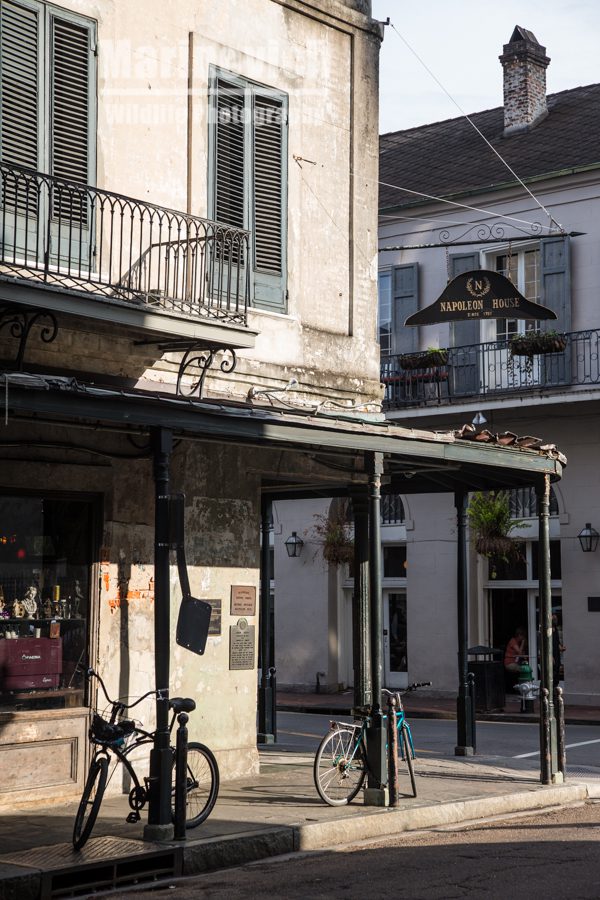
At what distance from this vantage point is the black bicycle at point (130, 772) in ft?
30.8

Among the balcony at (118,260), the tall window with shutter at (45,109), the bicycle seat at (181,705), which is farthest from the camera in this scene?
the tall window with shutter at (45,109)

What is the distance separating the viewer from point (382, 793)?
11.5 meters

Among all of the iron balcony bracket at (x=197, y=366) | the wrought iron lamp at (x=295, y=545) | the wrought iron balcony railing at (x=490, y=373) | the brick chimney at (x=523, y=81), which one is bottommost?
the wrought iron lamp at (x=295, y=545)

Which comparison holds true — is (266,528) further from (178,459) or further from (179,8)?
(179,8)

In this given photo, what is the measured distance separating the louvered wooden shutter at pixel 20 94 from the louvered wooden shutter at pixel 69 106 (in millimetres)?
169

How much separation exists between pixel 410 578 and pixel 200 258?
14.5 meters

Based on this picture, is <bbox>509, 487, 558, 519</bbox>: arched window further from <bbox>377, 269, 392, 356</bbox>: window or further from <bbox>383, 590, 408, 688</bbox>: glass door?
<bbox>377, 269, 392, 356</bbox>: window

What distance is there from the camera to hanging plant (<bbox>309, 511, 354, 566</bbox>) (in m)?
26.5

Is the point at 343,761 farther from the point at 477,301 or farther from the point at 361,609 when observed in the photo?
the point at 477,301

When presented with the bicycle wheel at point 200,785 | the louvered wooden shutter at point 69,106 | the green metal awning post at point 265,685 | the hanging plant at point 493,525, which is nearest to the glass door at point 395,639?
the hanging plant at point 493,525

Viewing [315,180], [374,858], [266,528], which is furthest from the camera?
[266,528]

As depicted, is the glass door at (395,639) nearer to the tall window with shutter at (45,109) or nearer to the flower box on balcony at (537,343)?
the flower box on balcony at (537,343)

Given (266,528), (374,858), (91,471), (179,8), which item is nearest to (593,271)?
(266,528)

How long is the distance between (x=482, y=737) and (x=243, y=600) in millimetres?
6753
